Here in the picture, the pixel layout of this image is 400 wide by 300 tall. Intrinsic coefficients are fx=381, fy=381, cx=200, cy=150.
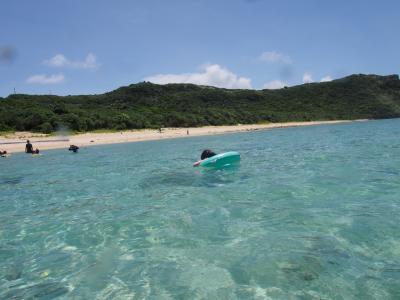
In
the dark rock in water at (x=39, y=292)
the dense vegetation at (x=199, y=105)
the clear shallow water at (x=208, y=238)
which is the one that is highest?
the dense vegetation at (x=199, y=105)

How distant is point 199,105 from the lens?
295ft

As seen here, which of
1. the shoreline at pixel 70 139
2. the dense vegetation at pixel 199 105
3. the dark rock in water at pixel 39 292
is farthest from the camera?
the dense vegetation at pixel 199 105

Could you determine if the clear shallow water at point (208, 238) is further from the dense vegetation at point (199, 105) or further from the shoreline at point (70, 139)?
the dense vegetation at point (199, 105)

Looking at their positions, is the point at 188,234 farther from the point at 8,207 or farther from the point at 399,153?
the point at 399,153

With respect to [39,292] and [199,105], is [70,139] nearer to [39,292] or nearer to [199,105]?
[39,292]

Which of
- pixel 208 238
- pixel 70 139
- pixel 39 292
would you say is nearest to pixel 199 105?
pixel 70 139

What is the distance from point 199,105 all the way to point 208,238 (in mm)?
82997

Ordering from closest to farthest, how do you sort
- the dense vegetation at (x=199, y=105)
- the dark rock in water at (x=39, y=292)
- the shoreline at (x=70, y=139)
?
the dark rock in water at (x=39, y=292) → the shoreline at (x=70, y=139) → the dense vegetation at (x=199, y=105)

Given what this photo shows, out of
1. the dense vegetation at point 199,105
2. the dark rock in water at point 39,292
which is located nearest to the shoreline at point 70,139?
the dense vegetation at point 199,105

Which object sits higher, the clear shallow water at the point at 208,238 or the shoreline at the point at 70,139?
the shoreline at the point at 70,139

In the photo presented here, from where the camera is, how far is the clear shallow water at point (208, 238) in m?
5.64

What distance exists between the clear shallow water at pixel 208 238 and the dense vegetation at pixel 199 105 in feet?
120

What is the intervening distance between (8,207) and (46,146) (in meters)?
26.4

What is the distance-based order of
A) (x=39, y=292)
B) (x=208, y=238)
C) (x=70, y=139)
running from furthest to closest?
1. (x=70, y=139)
2. (x=208, y=238)
3. (x=39, y=292)
